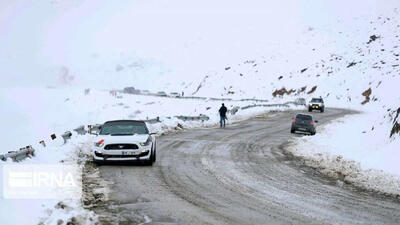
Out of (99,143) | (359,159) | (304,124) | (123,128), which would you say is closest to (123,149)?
(99,143)

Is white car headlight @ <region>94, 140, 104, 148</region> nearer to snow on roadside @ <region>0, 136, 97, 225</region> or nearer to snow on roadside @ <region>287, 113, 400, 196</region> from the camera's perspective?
snow on roadside @ <region>0, 136, 97, 225</region>

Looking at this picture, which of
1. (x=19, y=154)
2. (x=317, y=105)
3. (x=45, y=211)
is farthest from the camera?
(x=317, y=105)

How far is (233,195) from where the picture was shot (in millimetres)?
10617

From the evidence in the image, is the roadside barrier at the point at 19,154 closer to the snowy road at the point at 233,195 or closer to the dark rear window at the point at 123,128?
the snowy road at the point at 233,195

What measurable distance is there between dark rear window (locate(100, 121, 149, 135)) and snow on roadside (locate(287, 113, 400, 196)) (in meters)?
5.74

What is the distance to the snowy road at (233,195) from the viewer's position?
28.5 feet

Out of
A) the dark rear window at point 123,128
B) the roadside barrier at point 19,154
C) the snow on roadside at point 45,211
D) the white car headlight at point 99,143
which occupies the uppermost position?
the dark rear window at point 123,128

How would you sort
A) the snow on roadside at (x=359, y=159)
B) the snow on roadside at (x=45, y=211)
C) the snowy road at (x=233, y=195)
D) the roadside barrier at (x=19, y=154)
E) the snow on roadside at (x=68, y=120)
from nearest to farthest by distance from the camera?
the snow on roadside at (x=45, y=211) → the snow on roadside at (x=68, y=120) → the snowy road at (x=233, y=195) → the roadside barrier at (x=19, y=154) → the snow on roadside at (x=359, y=159)

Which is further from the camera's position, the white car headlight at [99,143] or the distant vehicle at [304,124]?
the distant vehicle at [304,124]

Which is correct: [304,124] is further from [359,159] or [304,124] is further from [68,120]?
[68,120]

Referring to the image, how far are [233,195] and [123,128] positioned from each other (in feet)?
21.0

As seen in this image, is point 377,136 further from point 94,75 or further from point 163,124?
point 94,75

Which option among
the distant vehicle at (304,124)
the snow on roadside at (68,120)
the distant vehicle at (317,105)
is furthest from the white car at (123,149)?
the distant vehicle at (317,105)

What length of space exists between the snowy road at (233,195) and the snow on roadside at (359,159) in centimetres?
74
